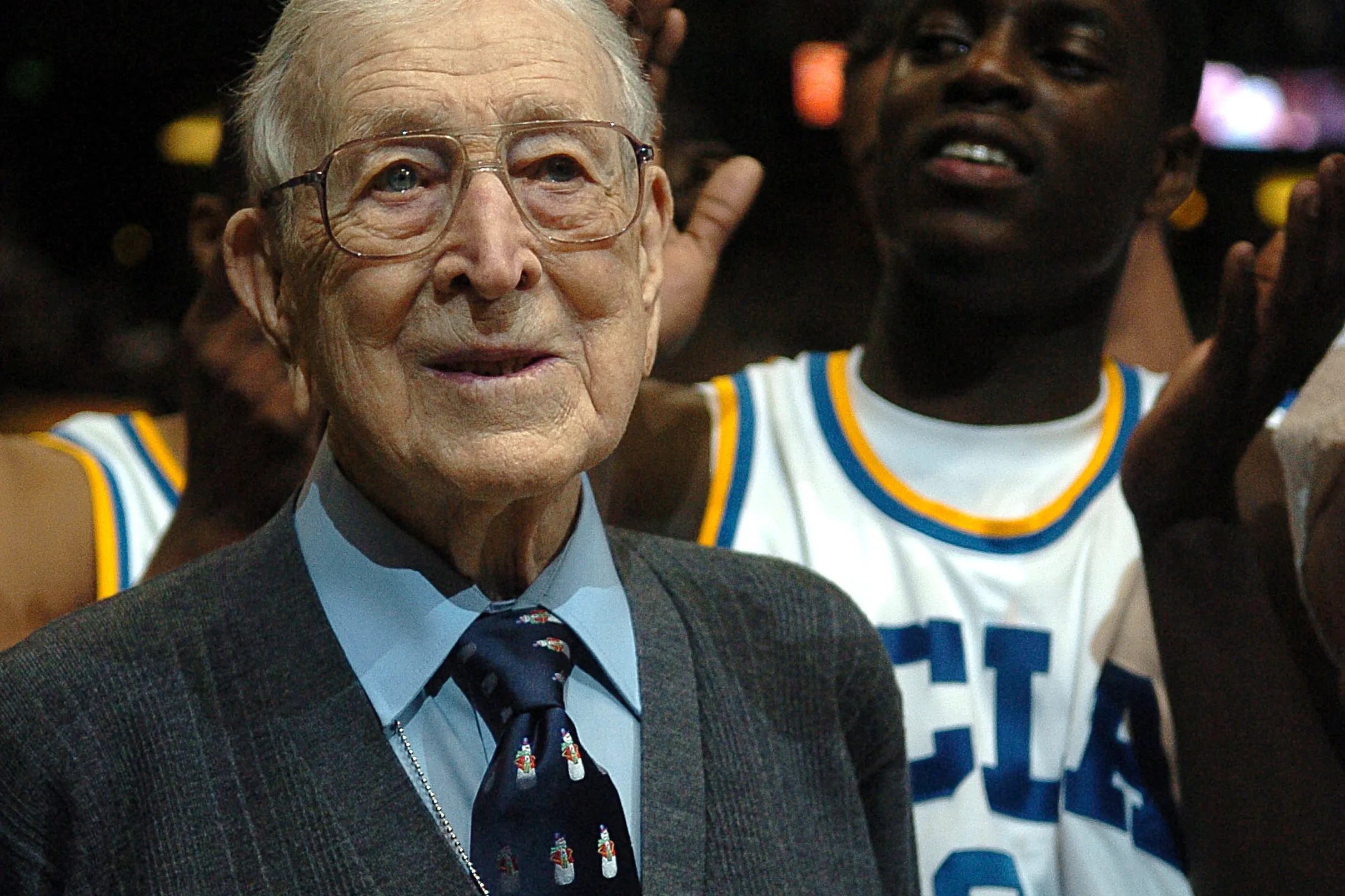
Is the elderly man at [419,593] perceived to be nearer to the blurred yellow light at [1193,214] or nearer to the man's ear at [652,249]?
the man's ear at [652,249]

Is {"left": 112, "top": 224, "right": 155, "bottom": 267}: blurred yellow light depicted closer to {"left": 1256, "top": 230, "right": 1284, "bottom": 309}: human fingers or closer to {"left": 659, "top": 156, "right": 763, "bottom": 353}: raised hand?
{"left": 659, "top": 156, "right": 763, "bottom": 353}: raised hand

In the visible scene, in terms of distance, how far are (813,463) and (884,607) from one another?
0.57 feet

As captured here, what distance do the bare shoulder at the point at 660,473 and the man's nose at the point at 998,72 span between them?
42 centimetres

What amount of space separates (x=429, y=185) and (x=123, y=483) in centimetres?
71

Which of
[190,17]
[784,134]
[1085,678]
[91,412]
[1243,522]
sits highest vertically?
[190,17]

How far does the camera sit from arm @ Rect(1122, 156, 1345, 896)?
119 centimetres

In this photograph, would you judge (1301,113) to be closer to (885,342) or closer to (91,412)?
(885,342)

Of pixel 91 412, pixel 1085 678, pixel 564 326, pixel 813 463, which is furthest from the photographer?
pixel 91 412

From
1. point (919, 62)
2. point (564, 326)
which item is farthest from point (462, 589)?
point (919, 62)

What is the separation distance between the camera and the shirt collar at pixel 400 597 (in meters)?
0.85

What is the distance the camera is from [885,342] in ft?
4.83

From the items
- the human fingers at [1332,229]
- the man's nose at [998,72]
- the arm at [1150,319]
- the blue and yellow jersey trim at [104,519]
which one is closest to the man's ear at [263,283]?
the blue and yellow jersey trim at [104,519]

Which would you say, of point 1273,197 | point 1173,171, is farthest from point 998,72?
point 1273,197

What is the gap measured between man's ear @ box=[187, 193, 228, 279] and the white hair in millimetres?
428
